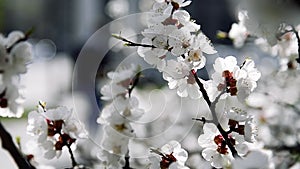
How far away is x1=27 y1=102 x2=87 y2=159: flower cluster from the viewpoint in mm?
1000

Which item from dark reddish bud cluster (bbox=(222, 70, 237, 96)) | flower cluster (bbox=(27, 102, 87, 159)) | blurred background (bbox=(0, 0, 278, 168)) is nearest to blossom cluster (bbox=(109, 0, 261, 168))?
dark reddish bud cluster (bbox=(222, 70, 237, 96))

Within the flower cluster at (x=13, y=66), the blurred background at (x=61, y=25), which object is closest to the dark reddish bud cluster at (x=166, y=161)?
the flower cluster at (x=13, y=66)

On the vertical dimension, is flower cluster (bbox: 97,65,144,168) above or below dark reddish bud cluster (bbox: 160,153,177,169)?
above

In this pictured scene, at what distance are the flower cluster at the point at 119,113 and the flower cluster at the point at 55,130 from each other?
6cm

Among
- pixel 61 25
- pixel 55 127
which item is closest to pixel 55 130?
pixel 55 127

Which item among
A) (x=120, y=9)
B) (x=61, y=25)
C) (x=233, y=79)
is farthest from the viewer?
(x=61, y=25)

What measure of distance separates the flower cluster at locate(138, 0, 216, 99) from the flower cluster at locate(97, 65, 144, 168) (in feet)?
0.25

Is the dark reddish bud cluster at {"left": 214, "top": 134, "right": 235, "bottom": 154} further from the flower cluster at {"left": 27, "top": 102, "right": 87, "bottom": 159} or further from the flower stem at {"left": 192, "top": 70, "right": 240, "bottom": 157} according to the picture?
the flower cluster at {"left": 27, "top": 102, "right": 87, "bottom": 159}

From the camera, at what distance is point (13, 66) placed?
88 cm

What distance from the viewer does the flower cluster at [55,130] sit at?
3.28 feet

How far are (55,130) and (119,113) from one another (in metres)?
0.12

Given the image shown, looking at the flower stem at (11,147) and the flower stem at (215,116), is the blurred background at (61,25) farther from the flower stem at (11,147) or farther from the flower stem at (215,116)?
the flower stem at (11,147)

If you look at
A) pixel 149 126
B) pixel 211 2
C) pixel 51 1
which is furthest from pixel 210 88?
pixel 51 1

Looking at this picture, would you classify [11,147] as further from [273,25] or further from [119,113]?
[273,25]
